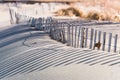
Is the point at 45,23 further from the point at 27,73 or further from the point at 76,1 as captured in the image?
the point at 76,1

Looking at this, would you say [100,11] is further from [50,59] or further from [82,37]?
[50,59]

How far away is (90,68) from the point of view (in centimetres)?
940

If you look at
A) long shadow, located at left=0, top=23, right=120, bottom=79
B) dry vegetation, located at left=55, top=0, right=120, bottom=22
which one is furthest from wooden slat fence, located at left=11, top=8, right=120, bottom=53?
dry vegetation, located at left=55, top=0, right=120, bottom=22

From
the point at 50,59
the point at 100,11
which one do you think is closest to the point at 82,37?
the point at 50,59

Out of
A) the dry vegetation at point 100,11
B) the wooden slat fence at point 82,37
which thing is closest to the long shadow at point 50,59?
the wooden slat fence at point 82,37

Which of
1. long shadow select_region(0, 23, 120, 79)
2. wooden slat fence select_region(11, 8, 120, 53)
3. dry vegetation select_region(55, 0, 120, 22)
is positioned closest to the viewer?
long shadow select_region(0, 23, 120, 79)

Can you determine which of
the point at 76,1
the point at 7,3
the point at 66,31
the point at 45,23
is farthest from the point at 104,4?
the point at 66,31

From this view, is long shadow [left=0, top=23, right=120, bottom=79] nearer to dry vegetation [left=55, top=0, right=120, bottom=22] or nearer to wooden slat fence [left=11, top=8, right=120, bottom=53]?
wooden slat fence [left=11, top=8, right=120, bottom=53]

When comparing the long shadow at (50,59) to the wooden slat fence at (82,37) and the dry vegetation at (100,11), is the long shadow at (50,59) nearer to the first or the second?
the wooden slat fence at (82,37)

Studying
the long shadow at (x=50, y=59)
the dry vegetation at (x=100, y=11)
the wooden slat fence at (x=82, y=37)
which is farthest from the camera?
the dry vegetation at (x=100, y=11)

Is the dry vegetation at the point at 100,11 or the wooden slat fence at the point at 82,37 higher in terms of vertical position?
the wooden slat fence at the point at 82,37

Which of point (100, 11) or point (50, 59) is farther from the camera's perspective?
point (100, 11)

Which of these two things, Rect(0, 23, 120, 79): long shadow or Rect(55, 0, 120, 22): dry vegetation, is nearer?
Rect(0, 23, 120, 79): long shadow

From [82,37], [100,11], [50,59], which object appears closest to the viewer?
[50,59]
